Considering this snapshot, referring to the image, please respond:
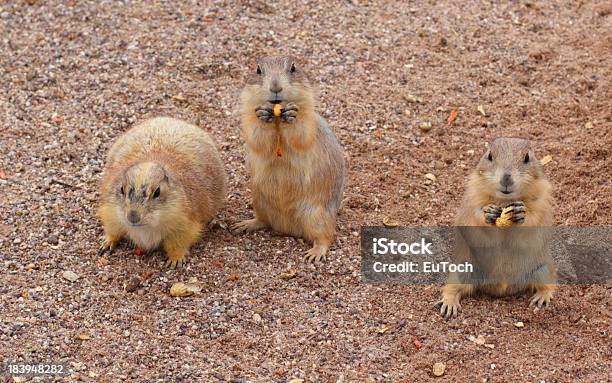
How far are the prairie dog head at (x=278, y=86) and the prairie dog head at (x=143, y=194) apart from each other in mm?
901

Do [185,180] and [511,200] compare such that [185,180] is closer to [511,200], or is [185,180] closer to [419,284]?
[419,284]

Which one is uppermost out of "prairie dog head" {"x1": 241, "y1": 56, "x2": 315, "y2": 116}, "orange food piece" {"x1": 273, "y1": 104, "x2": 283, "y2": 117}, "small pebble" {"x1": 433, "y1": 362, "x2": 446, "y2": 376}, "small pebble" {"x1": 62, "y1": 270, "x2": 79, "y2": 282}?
"prairie dog head" {"x1": 241, "y1": 56, "x2": 315, "y2": 116}

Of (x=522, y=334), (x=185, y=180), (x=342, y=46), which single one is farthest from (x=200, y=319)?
(x=342, y=46)

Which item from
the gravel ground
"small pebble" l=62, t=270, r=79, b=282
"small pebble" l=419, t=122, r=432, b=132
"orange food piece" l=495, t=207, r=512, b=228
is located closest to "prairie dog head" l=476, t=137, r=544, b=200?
"orange food piece" l=495, t=207, r=512, b=228

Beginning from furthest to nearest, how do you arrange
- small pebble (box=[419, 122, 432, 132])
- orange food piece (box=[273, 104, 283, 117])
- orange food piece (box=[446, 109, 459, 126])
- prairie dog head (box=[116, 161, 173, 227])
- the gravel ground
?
orange food piece (box=[446, 109, 459, 126])
small pebble (box=[419, 122, 432, 132])
orange food piece (box=[273, 104, 283, 117])
prairie dog head (box=[116, 161, 173, 227])
the gravel ground

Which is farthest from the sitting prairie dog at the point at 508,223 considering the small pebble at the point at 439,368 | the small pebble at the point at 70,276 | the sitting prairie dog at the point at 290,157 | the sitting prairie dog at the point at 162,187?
the small pebble at the point at 70,276

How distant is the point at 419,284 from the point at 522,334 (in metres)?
0.97

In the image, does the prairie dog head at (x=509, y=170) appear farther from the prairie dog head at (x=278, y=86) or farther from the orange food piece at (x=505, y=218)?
the prairie dog head at (x=278, y=86)

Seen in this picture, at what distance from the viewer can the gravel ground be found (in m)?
6.60

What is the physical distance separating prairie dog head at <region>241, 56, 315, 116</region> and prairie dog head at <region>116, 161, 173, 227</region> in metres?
0.90

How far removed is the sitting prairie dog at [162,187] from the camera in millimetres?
7242

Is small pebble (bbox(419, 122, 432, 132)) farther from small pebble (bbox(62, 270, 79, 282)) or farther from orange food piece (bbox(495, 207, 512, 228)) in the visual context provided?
small pebble (bbox(62, 270, 79, 282))

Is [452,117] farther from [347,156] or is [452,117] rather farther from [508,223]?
[508,223]

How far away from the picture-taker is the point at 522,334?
6.80 metres
